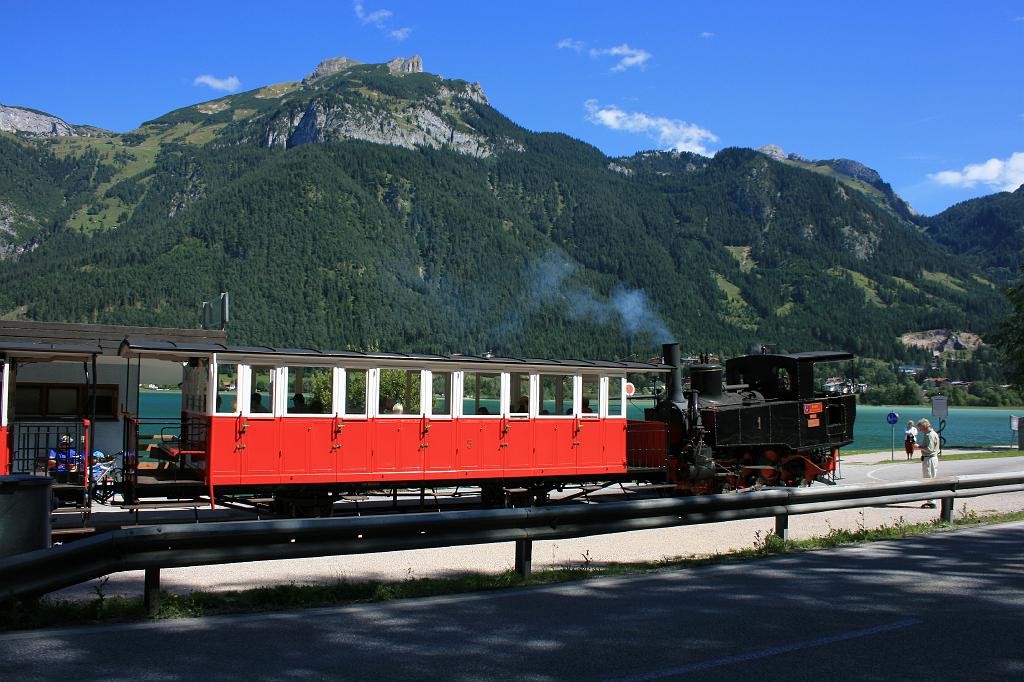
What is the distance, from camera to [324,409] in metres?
14.0

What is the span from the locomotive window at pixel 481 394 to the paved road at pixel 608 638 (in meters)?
7.04

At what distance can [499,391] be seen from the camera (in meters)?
15.6

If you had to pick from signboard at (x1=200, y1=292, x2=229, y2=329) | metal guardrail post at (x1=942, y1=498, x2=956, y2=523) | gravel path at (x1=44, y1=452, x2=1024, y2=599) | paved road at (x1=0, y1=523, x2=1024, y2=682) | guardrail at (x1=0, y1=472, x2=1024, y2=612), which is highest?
signboard at (x1=200, y1=292, x2=229, y2=329)

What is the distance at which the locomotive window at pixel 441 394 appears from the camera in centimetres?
1489

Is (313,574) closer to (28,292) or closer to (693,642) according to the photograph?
(693,642)

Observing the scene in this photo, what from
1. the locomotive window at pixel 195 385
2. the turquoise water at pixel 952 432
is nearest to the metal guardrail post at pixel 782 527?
the locomotive window at pixel 195 385

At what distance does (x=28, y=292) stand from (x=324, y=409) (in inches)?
7146

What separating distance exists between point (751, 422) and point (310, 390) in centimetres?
999

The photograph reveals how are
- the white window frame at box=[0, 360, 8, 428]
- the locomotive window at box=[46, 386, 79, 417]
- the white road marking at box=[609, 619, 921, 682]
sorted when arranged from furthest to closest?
the locomotive window at box=[46, 386, 79, 417]
the white window frame at box=[0, 360, 8, 428]
the white road marking at box=[609, 619, 921, 682]

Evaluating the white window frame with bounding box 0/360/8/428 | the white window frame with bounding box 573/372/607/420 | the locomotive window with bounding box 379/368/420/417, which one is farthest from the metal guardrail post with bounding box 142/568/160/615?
the white window frame with bounding box 573/372/607/420

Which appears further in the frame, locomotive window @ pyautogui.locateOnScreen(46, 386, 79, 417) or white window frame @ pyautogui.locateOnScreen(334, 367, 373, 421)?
locomotive window @ pyautogui.locateOnScreen(46, 386, 79, 417)

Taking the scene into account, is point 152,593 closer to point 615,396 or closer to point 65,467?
point 65,467

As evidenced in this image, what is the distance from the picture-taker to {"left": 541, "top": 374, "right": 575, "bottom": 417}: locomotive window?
1617 centimetres

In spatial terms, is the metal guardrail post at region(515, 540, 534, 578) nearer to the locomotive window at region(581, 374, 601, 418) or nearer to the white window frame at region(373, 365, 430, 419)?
the white window frame at region(373, 365, 430, 419)
